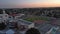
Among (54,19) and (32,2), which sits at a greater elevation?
(32,2)

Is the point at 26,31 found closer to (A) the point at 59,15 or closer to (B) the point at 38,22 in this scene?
(B) the point at 38,22

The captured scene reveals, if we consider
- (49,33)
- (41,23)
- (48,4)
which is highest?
(48,4)

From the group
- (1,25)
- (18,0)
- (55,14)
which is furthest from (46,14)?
(1,25)

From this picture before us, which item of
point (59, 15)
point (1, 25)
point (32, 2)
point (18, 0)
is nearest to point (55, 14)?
point (59, 15)

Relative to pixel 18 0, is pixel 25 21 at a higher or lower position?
lower

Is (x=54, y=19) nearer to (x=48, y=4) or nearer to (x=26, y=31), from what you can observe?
(x=48, y=4)
